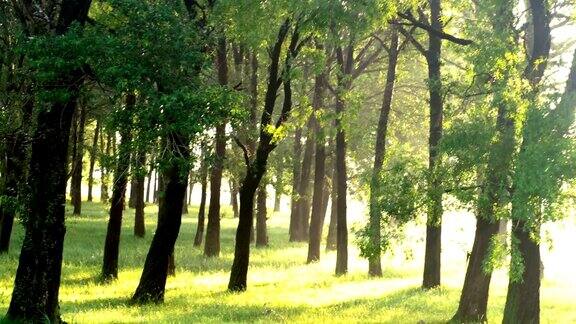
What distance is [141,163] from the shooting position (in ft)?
38.4

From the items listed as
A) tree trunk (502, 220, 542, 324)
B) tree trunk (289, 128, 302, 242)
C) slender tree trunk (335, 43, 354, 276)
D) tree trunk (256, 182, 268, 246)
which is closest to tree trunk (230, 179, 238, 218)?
tree trunk (289, 128, 302, 242)

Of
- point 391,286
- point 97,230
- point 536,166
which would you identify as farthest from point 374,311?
point 97,230

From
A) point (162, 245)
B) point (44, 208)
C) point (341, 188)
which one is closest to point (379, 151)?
point (341, 188)

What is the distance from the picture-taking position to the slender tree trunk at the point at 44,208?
12211 millimetres

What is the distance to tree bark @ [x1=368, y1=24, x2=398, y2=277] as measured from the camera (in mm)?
14719

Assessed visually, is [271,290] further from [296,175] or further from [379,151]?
[296,175]

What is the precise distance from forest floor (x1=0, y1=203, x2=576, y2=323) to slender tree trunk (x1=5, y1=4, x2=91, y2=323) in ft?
6.25

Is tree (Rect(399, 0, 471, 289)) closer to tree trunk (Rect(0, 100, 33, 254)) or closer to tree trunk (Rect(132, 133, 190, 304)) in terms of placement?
tree trunk (Rect(132, 133, 190, 304))

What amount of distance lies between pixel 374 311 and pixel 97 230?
23.5 metres

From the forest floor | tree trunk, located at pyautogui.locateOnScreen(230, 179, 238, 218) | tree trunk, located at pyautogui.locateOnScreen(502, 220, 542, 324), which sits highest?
tree trunk, located at pyautogui.locateOnScreen(230, 179, 238, 218)

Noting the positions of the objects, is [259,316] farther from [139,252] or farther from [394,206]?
[139,252]

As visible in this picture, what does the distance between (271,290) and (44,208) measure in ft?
36.0

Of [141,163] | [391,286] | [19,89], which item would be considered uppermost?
[19,89]

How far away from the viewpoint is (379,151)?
25.5 metres
